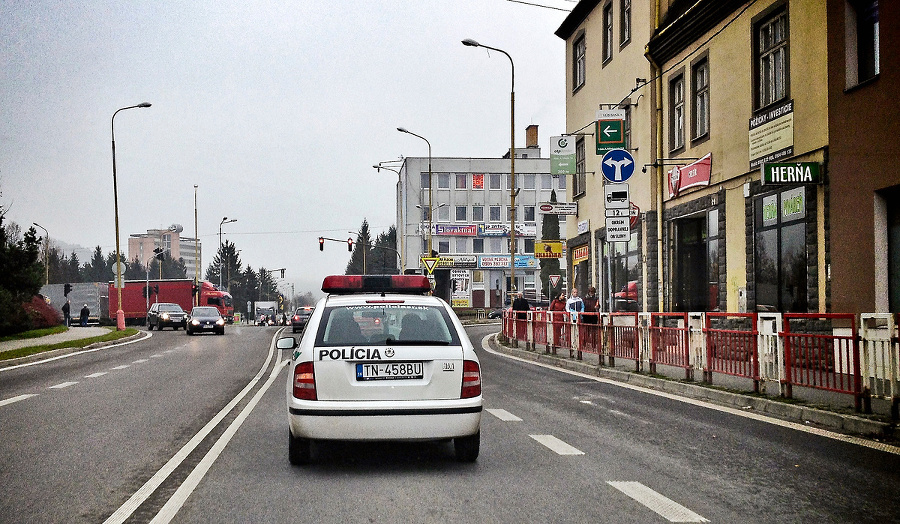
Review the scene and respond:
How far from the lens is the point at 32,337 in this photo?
3597 cm

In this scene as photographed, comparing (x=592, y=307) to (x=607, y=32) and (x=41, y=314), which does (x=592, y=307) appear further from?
(x=41, y=314)

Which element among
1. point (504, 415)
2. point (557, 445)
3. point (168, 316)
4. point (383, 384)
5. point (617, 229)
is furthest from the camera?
point (168, 316)

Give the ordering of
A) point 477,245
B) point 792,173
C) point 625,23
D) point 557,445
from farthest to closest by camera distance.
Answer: point 477,245
point 625,23
point 792,173
point 557,445

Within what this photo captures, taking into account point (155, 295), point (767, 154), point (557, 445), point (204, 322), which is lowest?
point (204, 322)

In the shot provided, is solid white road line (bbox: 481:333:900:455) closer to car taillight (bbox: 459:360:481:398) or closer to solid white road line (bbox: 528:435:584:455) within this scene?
solid white road line (bbox: 528:435:584:455)

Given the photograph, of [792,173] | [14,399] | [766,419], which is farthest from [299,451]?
[792,173]

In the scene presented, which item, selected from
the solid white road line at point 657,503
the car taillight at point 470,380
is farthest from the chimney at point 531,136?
the solid white road line at point 657,503

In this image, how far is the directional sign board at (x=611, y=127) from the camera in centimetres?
2422

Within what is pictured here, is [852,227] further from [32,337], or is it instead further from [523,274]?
[523,274]

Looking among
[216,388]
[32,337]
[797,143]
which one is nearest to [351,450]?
[216,388]

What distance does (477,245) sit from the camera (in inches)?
3615

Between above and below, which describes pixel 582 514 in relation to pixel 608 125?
below

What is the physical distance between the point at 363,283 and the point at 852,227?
33.6 feet

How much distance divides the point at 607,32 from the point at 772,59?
12852 mm
